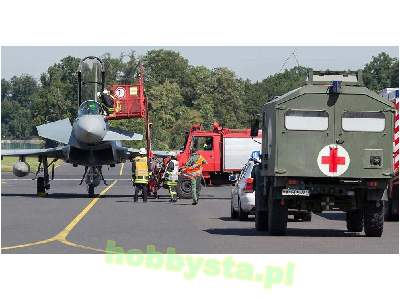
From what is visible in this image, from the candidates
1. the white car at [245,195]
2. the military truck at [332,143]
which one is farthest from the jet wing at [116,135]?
the military truck at [332,143]

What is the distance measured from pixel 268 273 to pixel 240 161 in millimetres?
36645

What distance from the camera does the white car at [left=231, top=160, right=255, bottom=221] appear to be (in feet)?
88.1

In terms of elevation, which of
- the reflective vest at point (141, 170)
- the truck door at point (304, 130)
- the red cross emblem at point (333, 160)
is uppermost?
the truck door at point (304, 130)

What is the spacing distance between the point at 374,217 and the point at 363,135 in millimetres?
1595

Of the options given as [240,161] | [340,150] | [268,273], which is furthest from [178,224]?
[240,161]

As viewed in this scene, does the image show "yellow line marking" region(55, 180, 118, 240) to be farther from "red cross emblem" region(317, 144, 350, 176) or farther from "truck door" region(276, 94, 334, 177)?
"red cross emblem" region(317, 144, 350, 176)

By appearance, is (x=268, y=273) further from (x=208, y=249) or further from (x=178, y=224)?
(x=178, y=224)

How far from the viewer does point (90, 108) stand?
128 feet

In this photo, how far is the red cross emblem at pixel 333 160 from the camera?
21422 millimetres

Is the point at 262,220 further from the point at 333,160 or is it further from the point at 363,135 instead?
the point at 363,135

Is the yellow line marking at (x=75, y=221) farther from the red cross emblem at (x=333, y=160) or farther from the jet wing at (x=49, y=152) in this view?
the red cross emblem at (x=333, y=160)

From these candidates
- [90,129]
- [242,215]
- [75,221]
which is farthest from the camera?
[90,129]

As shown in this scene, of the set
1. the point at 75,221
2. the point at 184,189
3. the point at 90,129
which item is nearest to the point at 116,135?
the point at 90,129

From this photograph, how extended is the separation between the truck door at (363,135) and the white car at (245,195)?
217 inches
